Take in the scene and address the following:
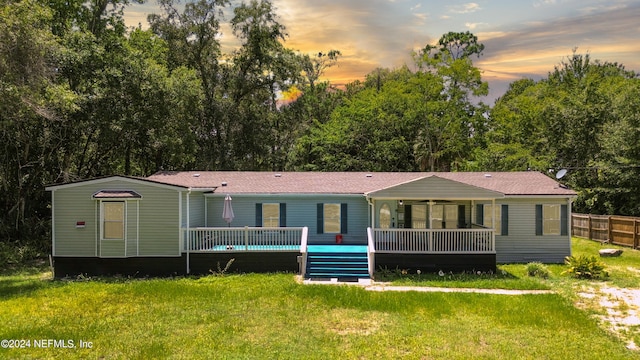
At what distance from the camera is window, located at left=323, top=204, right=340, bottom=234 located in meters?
18.8

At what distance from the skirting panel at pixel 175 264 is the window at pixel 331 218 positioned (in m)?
2.98

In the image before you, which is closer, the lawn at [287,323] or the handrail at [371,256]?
the lawn at [287,323]

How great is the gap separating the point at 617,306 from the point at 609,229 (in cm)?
1216

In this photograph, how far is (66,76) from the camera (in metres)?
20.8

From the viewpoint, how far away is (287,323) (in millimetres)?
10570

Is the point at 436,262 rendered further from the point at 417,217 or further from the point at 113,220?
the point at 113,220

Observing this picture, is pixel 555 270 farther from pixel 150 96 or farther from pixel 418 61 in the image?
pixel 418 61

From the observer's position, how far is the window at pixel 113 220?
15820 mm

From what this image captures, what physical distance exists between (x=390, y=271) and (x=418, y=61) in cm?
2576

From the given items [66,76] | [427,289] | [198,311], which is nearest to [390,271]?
[427,289]

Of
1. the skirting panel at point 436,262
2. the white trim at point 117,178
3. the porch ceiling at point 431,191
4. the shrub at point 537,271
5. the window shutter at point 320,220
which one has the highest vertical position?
the white trim at point 117,178

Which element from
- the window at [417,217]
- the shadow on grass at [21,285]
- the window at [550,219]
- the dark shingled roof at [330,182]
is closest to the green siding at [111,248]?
the shadow on grass at [21,285]

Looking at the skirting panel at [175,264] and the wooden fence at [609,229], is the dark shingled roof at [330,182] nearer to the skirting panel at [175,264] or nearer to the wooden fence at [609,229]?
the skirting panel at [175,264]

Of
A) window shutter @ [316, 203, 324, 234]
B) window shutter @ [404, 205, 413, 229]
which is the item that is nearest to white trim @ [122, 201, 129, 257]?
window shutter @ [316, 203, 324, 234]
